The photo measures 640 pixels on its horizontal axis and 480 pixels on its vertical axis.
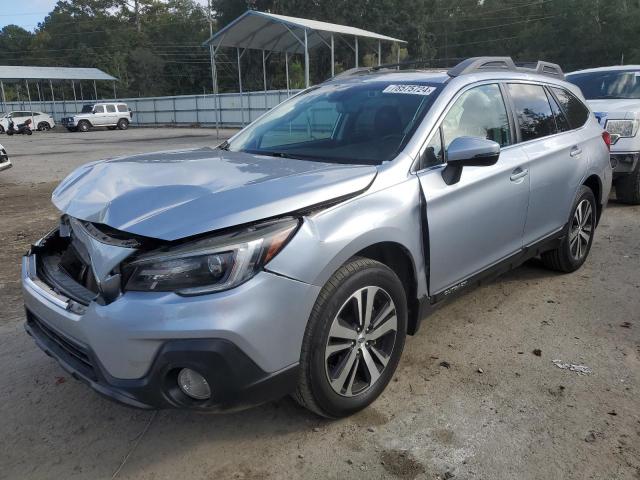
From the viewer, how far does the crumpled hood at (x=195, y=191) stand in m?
2.26

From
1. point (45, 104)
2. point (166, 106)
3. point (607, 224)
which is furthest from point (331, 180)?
point (45, 104)

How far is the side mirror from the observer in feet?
9.80

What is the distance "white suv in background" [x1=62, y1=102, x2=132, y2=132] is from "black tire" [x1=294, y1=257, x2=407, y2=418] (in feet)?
122

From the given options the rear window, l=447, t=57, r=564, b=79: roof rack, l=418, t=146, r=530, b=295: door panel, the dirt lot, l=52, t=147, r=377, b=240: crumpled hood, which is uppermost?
l=447, t=57, r=564, b=79: roof rack

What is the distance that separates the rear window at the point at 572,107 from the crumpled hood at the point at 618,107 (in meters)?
2.95

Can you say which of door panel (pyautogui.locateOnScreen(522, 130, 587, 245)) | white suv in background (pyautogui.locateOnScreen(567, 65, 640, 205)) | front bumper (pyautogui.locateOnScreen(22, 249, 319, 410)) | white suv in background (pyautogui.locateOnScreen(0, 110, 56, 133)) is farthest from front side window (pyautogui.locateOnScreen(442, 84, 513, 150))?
white suv in background (pyautogui.locateOnScreen(0, 110, 56, 133))

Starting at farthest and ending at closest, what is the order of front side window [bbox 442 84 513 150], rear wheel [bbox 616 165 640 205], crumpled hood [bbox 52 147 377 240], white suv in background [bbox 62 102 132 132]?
white suv in background [bbox 62 102 132 132] < rear wheel [bbox 616 165 640 205] < front side window [bbox 442 84 513 150] < crumpled hood [bbox 52 147 377 240]

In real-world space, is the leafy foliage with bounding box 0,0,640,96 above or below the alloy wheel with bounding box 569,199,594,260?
above

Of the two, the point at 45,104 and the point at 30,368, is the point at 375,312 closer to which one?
the point at 30,368

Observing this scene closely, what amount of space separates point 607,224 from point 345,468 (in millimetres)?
5684

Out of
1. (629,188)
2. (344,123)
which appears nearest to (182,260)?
(344,123)

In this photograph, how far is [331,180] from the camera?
2.60 metres

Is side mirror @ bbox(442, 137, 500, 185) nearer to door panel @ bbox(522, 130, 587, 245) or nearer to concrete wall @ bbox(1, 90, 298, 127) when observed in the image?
door panel @ bbox(522, 130, 587, 245)

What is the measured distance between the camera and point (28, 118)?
115 ft
